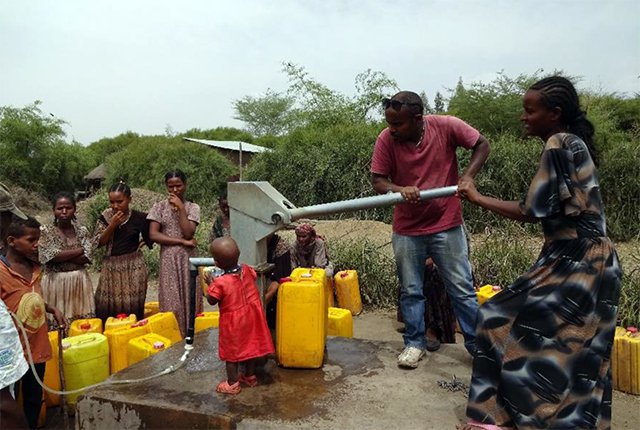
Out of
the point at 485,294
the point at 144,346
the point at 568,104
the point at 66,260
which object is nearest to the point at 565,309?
the point at 568,104

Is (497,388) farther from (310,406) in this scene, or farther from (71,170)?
(71,170)

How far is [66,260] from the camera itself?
13.5 feet

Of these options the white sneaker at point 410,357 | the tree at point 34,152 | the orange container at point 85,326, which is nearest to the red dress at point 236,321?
the white sneaker at point 410,357

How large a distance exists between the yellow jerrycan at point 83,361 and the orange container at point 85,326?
13.6 inches

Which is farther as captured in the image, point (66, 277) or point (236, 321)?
point (66, 277)

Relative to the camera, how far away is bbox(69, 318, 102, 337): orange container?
12.7 feet

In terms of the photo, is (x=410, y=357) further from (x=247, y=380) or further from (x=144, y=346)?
(x=144, y=346)

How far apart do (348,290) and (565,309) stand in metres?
3.94

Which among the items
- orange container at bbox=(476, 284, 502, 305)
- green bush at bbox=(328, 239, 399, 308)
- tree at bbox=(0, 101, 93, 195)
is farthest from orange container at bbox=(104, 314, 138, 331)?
tree at bbox=(0, 101, 93, 195)

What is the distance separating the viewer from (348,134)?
12.9 m

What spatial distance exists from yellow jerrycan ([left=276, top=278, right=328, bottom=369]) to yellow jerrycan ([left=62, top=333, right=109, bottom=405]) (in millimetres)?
1420

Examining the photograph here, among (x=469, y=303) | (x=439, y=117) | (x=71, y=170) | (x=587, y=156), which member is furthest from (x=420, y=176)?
(x=71, y=170)

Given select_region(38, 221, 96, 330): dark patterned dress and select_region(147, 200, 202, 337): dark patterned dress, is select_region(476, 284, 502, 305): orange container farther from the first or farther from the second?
select_region(38, 221, 96, 330): dark patterned dress

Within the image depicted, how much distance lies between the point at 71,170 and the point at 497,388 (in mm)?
22021
